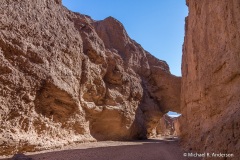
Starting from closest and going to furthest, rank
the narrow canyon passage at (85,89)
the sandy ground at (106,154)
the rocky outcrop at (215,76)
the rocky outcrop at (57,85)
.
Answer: the rocky outcrop at (215,76) → the narrow canyon passage at (85,89) → the sandy ground at (106,154) → the rocky outcrop at (57,85)

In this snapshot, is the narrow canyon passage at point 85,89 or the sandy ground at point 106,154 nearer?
the narrow canyon passage at point 85,89

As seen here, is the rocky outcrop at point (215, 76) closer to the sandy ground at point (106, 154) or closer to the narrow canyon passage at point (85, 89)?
the narrow canyon passage at point (85, 89)

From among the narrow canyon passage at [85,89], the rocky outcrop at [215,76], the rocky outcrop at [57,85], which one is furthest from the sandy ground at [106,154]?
the rocky outcrop at [215,76]

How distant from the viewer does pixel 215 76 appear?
6.82 metres

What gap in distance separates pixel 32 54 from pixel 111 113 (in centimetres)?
843

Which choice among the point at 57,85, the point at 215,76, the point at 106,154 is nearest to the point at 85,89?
the point at 57,85

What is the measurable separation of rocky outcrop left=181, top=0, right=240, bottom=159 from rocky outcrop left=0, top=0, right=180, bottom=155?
6.39m

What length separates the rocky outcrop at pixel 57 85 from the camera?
7.91 metres

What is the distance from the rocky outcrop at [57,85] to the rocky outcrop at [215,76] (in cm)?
639

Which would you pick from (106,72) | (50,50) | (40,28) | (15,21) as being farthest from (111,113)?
(15,21)

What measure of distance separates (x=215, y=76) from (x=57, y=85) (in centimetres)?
711

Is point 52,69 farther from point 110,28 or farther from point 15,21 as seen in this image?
point 110,28

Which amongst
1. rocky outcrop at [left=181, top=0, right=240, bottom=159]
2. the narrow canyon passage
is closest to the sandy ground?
the narrow canyon passage

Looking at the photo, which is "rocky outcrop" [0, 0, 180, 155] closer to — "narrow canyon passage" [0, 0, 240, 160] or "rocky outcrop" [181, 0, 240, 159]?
"narrow canyon passage" [0, 0, 240, 160]
